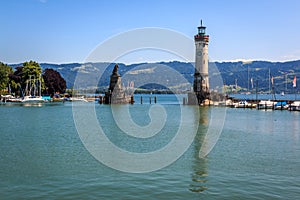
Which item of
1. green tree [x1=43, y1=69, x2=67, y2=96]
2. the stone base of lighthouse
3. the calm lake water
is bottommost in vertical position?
the calm lake water

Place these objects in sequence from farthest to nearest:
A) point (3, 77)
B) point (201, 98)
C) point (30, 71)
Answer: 1. point (30, 71)
2. point (3, 77)
3. point (201, 98)

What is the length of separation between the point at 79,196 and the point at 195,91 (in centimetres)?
9375

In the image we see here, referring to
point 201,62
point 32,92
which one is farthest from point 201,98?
point 32,92

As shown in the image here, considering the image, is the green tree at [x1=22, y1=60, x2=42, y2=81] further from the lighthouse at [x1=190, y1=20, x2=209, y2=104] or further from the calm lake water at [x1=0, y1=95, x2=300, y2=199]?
the calm lake water at [x1=0, y1=95, x2=300, y2=199]

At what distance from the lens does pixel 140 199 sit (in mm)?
17656

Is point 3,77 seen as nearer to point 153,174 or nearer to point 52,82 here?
point 52,82

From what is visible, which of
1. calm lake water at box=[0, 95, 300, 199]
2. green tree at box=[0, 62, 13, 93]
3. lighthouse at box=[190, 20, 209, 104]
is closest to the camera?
calm lake water at box=[0, 95, 300, 199]

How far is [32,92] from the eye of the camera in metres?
147

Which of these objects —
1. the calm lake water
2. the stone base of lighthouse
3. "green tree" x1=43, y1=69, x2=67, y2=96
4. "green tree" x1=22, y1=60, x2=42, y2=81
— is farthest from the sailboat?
the calm lake water

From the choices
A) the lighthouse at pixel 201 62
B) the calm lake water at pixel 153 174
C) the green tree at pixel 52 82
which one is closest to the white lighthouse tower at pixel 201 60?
the lighthouse at pixel 201 62

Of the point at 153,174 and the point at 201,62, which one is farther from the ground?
the point at 201,62

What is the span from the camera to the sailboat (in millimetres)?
134250

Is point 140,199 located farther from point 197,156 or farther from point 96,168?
point 197,156

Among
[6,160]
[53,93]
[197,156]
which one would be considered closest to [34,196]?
[6,160]
